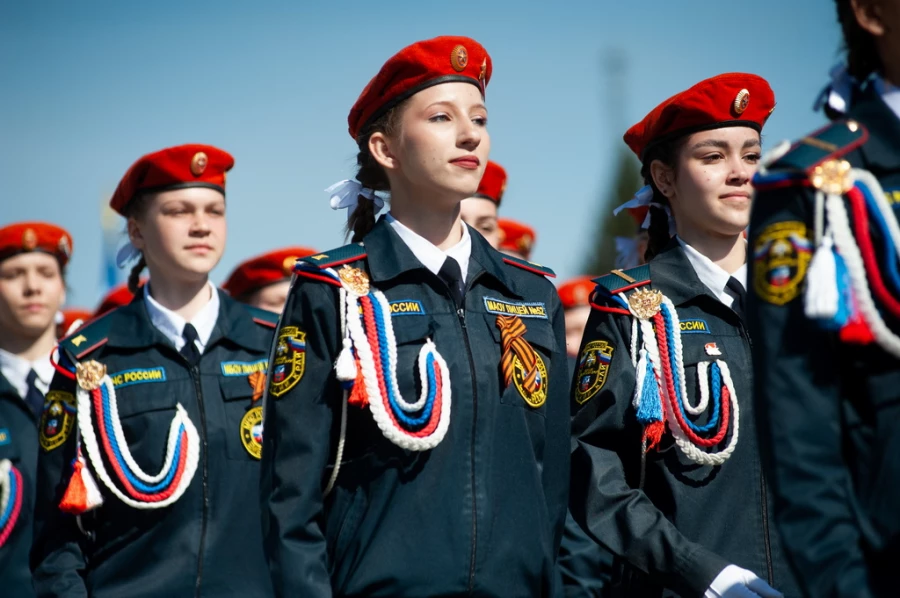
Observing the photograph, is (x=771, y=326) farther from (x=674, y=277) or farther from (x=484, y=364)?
(x=674, y=277)

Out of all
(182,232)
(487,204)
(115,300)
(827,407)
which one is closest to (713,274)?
(827,407)

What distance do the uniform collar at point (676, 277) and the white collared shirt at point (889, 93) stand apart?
1.84 m

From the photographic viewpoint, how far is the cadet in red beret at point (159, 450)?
567 centimetres

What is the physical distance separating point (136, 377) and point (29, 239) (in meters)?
2.89

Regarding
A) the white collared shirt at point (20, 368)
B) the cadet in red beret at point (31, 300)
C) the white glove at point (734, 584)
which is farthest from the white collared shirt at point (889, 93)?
the white collared shirt at point (20, 368)

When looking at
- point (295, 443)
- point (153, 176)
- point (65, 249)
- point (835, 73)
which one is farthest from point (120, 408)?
point (835, 73)

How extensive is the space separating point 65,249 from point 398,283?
473 cm

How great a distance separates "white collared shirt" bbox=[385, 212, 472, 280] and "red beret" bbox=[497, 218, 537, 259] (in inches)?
198

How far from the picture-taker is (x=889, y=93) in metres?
3.07

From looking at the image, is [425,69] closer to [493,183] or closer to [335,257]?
[335,257]

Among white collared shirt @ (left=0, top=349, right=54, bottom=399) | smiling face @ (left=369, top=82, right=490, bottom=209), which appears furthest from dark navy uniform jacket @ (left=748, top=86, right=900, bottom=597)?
white collared shirt @ (left=0, top=349, right=54, bottom=399)

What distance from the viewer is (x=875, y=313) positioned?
112 inches

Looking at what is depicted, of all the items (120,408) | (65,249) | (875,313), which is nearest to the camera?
(875,313)

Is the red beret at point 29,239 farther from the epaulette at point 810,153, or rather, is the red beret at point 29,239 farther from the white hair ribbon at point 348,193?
the epaulette at point 810,153
